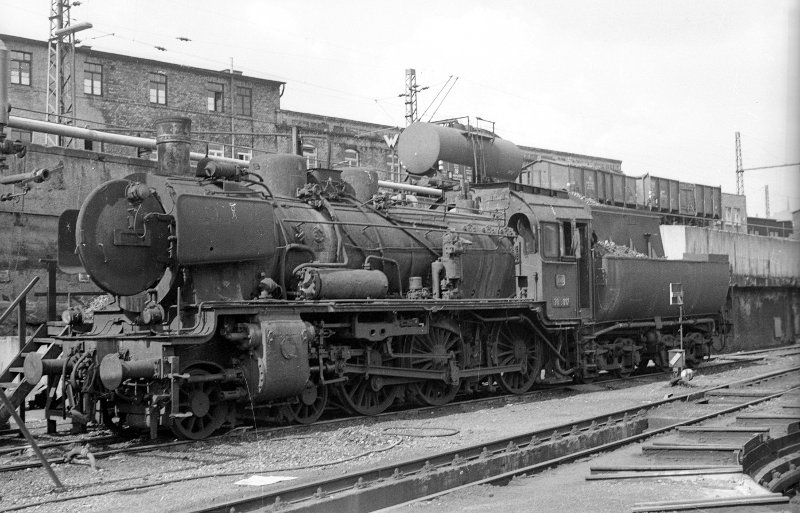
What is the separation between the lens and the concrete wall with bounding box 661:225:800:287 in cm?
3462

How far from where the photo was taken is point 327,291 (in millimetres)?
12680

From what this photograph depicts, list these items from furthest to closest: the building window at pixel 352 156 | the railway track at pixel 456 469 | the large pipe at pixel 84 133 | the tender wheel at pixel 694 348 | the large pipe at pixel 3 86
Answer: the building window at pixel 352 156 → the tender wheel at pixel 694 348 → the large pipe at pixel 84 133 → the large pipe at pixel 3 86 → the railway track at pixel 456 469

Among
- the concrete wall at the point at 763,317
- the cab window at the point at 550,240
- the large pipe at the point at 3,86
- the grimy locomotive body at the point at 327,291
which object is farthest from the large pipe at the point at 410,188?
the large pipe at the point at 3,86

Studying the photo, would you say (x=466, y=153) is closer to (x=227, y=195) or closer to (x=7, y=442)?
(x=227, y=195)

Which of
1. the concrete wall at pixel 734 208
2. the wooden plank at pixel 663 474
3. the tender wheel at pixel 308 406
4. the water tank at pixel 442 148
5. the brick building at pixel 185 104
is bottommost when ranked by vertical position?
the wooden plank at pixel 663 474

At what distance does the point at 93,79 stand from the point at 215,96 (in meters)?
6.31

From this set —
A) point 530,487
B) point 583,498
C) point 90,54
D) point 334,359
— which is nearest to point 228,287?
point 334,359

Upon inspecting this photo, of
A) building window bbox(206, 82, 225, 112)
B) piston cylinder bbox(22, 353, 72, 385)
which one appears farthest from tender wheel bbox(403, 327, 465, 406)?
building window bbox(206, 82, 225, 112)

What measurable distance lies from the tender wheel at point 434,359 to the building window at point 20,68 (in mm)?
30018

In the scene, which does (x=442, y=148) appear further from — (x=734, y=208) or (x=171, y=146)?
(x=734, y=208)

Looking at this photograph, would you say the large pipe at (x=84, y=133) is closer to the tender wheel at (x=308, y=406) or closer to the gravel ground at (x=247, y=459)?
the tender wheel at (x=308, y=406)

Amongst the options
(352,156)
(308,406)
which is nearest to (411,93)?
(352,156)

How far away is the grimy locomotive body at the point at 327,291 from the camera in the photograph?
36.5 ft

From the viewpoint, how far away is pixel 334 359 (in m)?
13.0
